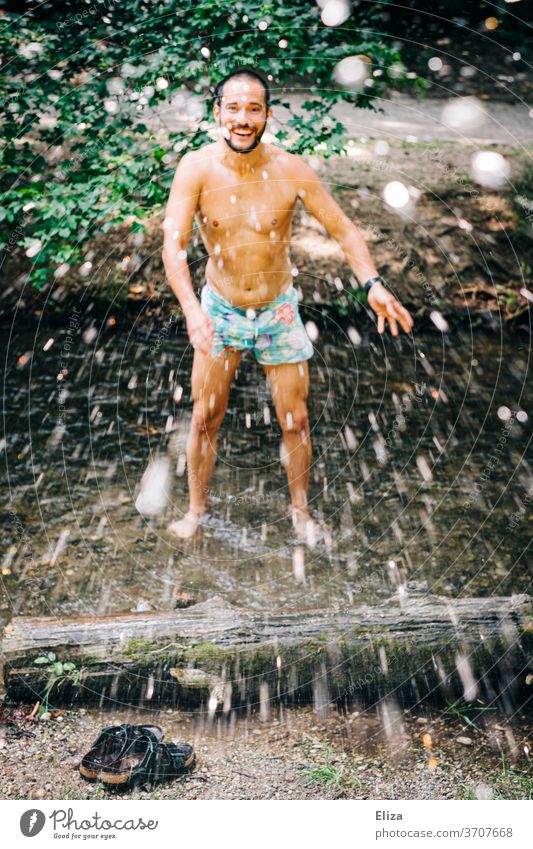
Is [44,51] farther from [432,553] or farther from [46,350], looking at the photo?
[432,553]

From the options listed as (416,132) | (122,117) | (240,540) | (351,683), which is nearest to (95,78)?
(122,117)

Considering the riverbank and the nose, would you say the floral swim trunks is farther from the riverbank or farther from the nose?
the riverbank

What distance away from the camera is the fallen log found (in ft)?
5.07

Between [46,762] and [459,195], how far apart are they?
126 inches

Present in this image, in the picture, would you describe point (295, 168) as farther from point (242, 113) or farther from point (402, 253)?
point (402, 253)

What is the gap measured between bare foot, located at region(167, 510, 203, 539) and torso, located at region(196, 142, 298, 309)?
667 millimetres

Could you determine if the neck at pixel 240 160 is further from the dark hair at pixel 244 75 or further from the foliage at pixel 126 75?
the foliage at pixel 126 75

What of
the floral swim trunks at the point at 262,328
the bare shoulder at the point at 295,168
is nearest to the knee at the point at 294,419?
the floral swim trunks at the point at 262,328

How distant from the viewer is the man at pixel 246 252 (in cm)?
166

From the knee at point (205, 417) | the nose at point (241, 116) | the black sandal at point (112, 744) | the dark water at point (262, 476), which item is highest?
the nose at point (241, 116)

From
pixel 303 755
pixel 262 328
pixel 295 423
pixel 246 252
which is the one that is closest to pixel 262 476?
pixel 295 423

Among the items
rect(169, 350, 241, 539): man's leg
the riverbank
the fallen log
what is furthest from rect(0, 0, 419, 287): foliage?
the fallen log

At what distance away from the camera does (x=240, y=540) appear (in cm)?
213

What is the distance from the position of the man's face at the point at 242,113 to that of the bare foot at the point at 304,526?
1028 mm
